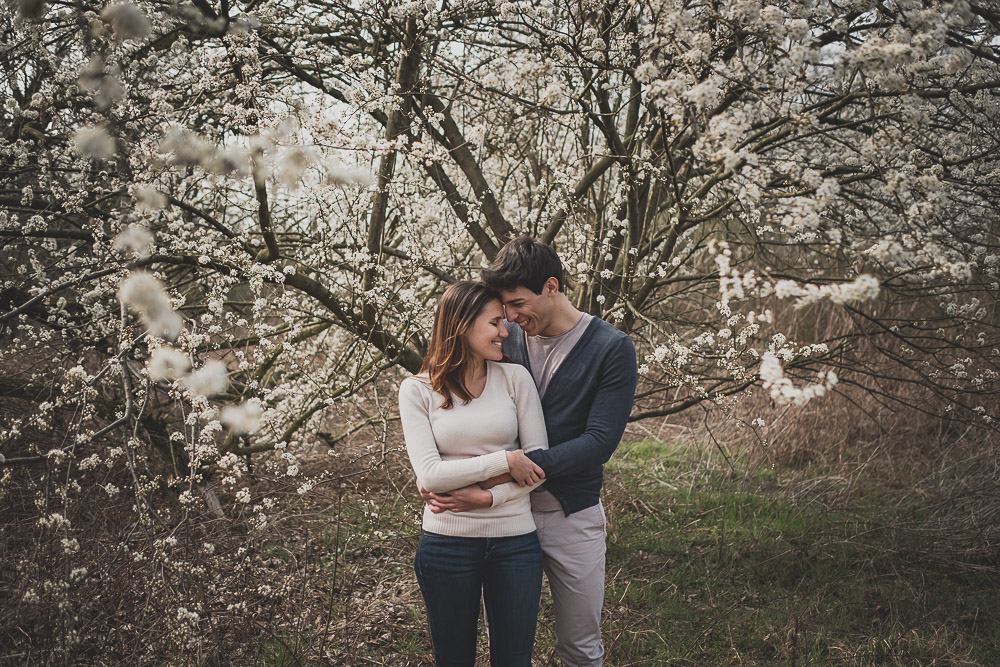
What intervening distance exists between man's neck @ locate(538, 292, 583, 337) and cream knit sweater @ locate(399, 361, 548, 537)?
0.19 m

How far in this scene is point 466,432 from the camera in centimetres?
229

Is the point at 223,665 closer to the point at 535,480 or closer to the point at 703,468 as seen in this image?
the point at 535,480

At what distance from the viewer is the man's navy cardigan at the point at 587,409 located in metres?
2.29

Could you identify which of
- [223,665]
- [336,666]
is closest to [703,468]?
[336,666]

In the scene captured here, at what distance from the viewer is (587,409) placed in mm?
2430

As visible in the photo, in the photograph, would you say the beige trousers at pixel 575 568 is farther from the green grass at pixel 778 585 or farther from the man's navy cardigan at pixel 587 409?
the green grass at pixel 778 585

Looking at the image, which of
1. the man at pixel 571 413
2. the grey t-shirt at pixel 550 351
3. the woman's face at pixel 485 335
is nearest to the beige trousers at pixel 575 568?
the man at pixel 571 413

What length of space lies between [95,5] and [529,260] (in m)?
2.09

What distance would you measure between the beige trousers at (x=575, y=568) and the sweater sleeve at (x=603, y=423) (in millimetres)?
213

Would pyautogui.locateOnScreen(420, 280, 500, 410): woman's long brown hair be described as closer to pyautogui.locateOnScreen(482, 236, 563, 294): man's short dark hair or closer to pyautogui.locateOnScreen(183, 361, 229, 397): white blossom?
pyautogui.locateOnScreen(482, 236, 563, 294): man's short dark hair

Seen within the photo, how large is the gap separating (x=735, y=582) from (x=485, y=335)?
2.94 meters

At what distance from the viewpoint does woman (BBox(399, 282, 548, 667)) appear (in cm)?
223

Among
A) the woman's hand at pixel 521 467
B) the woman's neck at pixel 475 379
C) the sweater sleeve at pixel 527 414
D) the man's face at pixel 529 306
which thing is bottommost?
the woman's hand at pixel 521 467

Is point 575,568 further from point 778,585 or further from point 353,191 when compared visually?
point 353,191
